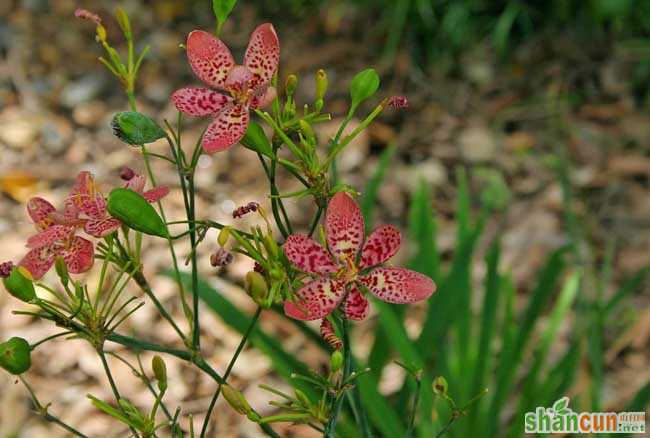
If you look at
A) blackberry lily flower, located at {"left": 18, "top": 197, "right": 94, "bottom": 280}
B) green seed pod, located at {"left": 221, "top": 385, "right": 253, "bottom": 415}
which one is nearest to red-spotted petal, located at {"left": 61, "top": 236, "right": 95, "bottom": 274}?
blackberry lily flower, located at {"left": 18, "top": 197, "right": 94, "bottom": 280}

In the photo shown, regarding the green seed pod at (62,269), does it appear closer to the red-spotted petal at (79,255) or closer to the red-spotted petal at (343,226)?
the red-spotted petal at (79,255)

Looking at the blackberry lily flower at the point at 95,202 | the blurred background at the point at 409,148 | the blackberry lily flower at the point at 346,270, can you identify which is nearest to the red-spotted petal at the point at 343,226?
the blackberry lily flower at the point at 346,270

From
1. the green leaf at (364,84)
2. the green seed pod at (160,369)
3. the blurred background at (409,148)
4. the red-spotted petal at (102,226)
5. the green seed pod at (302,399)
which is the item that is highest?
the blurred background at (409,148)

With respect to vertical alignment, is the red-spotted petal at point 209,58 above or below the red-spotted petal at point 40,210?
above

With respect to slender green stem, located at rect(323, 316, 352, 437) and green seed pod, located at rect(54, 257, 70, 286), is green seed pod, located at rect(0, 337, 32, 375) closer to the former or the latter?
green seed pod, located at rect(54, 257, 70, 286)

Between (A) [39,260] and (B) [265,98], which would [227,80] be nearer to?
(B) [265,98]

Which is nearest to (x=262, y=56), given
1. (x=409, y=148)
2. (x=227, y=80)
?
(x=227, y=80)

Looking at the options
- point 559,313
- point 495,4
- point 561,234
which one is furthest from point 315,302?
point 495,4
